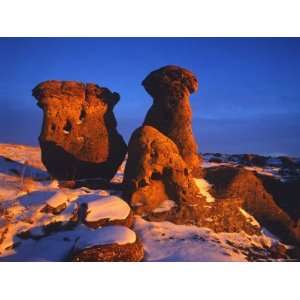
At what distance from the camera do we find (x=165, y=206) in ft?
31.9

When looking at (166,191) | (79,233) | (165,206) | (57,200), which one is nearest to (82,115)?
(166,191)

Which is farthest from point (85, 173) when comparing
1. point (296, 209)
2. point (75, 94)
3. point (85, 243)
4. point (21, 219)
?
point (296, 209)

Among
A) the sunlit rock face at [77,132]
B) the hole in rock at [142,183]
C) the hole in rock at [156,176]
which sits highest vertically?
the sunlit rock face at [77,132]

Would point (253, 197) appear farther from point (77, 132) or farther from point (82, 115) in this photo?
point (82, 115)

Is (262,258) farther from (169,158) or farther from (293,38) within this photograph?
(293,38)

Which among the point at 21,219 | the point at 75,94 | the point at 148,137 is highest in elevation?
the point at 75,94

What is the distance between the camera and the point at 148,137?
10016 millimetres

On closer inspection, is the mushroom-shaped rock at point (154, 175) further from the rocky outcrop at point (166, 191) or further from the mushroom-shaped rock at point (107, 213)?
the mushroom-shaped rock at point (107, 213)

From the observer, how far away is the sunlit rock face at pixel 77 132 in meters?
11.4

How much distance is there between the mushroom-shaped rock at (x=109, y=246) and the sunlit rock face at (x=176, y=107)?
4.01 metres

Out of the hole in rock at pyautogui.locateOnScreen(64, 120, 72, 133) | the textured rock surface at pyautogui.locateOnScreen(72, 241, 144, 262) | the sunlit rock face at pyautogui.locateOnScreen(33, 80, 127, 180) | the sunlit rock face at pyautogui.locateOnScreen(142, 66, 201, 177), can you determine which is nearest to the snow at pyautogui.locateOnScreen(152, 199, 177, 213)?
the sunlit rock face at pyautogui.locateOnScreen(142, 66, 201, 177)

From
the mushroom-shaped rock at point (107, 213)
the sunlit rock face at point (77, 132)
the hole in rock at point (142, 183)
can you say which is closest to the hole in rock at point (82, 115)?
the sunlit rock face at point (77, 132)

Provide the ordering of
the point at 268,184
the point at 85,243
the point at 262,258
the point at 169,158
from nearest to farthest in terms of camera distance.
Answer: the point at 85,243
the point at 262,258
the point at 169,158
the point at 268,184

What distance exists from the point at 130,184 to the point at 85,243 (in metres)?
2.61
